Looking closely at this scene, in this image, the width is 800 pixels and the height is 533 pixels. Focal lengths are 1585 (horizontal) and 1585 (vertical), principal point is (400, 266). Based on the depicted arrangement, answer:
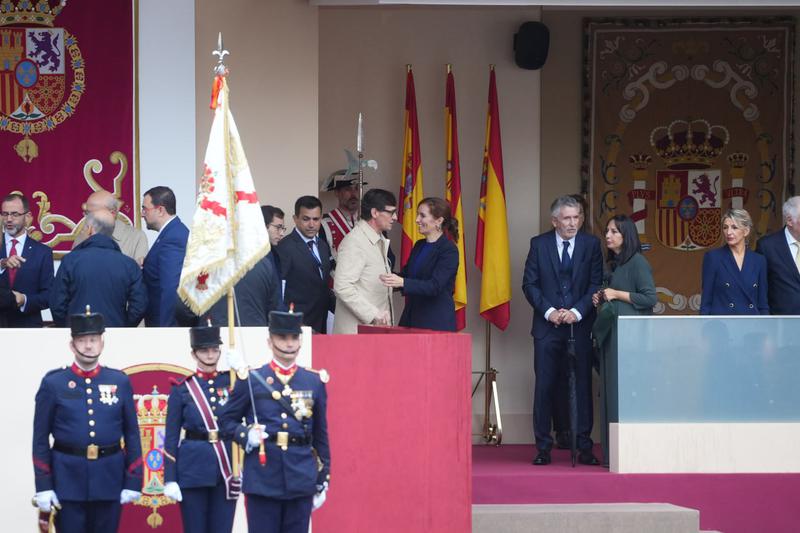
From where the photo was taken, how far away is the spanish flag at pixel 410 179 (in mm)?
12273

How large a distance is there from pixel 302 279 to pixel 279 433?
11.7 feet

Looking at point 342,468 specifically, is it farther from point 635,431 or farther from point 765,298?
point 765,298

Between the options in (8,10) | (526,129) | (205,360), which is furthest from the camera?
(526,129)

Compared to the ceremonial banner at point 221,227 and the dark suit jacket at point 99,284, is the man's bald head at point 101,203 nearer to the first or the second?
the dark suit jacket at point 99,284

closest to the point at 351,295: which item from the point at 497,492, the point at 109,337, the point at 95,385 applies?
the point at 497,492

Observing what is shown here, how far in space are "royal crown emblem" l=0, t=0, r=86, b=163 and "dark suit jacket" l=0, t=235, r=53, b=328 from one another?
1.02 metres

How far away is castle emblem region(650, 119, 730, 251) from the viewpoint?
525 inches

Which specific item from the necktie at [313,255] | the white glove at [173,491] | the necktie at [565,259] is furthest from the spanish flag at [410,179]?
the white glove at [173,491]

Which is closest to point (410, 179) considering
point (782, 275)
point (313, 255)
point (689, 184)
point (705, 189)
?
point (313, 255)

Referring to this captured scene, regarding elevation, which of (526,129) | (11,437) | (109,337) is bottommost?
(11,437)

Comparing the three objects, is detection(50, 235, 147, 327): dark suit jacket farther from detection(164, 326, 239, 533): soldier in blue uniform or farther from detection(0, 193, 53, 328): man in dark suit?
detection(164, 326, 239, 533): soldier in blue uniform

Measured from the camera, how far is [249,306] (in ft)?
28.2

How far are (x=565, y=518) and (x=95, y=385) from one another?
3122 mm

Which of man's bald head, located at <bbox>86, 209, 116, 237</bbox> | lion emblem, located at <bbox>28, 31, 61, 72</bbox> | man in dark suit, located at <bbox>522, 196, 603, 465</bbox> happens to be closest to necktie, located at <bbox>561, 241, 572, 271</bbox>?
man in dark suit, located at <bbox>522, 196, 603, 465</bbox>
